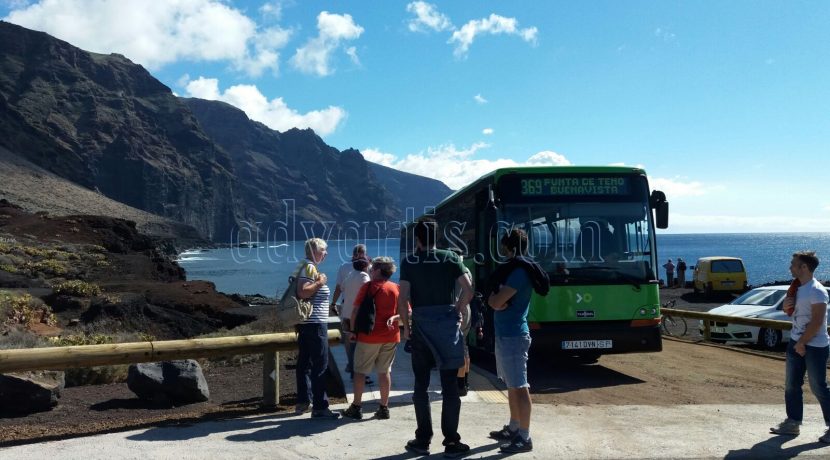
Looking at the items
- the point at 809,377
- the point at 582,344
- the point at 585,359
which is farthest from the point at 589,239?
the point at 809,377

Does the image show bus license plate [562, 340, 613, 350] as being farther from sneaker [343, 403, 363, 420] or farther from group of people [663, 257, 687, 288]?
group of people [663, 257, 687, 288]

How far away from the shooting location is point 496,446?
6.19 meters

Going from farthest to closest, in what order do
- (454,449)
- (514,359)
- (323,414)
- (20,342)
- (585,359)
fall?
(585,359) < (20,342) < (323,414) < (514,359) < (454,449)

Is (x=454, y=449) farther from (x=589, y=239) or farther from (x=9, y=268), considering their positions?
(x=9, y=268)

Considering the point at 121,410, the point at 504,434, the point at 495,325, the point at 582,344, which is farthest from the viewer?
the point at 582,344

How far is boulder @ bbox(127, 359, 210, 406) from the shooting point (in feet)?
29.1

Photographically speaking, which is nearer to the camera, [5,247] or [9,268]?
[9,268]

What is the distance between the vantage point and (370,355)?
6969 millimetres

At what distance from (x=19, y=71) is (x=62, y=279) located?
7694 inches

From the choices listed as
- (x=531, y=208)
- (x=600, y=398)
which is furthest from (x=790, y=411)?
(x=531, y=208)

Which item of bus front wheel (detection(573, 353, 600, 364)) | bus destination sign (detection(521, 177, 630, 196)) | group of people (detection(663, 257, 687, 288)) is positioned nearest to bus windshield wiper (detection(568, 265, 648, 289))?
bus destination sign (detection(521, 177, 630, 196))

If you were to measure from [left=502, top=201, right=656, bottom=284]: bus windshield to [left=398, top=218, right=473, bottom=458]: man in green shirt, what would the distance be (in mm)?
4799

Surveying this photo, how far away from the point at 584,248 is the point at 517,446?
5.18 metres

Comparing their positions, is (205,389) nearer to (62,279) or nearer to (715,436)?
(715,436)
